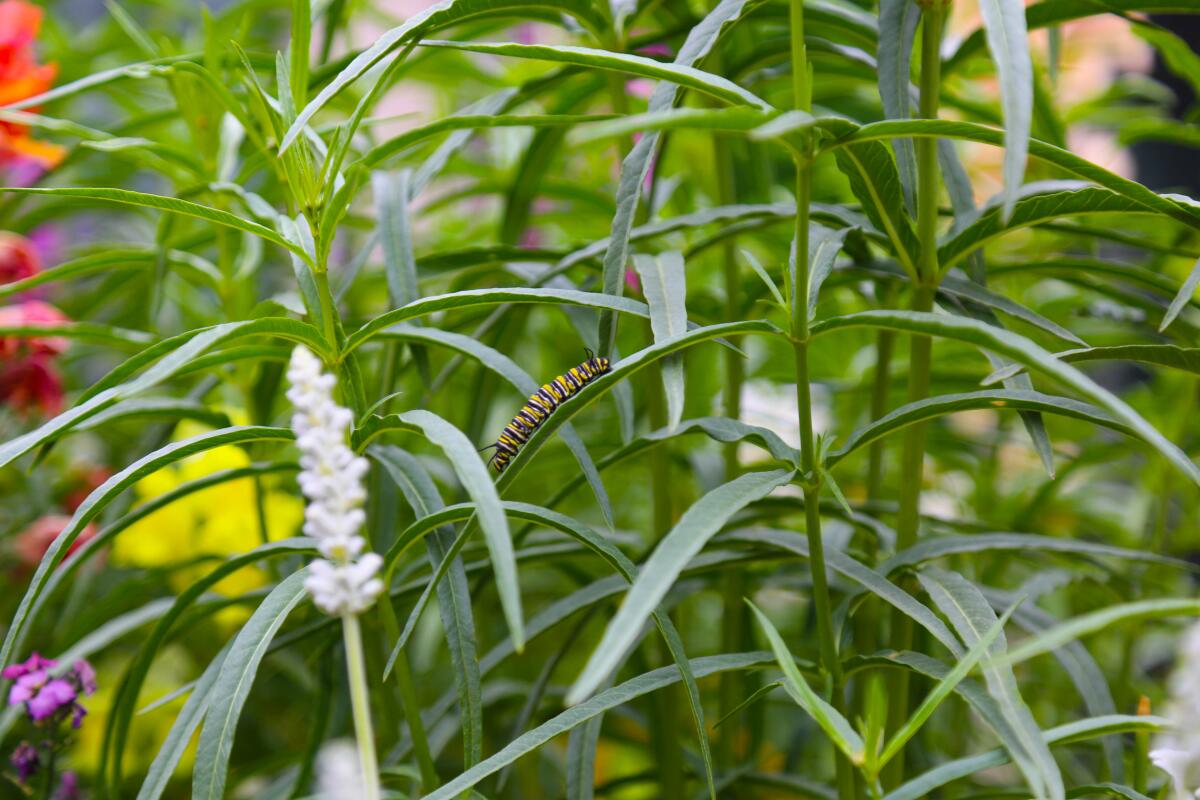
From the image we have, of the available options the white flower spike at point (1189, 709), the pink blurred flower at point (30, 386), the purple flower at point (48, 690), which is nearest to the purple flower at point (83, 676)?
the purple flower at point (48, 690)

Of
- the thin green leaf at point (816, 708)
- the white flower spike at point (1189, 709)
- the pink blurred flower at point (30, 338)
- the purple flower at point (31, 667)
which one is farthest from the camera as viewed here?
the pink blurred flower at point (30, 338)

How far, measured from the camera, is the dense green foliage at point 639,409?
41 centimetres

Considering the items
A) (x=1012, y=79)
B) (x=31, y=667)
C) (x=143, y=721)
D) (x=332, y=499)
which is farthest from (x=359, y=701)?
(x=143, y=721)

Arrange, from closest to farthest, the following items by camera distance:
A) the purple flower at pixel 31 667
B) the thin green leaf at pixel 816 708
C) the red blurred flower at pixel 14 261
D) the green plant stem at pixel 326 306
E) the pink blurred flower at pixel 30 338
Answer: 1. the thin green leaf at pixel 816 708
2. the green plant stem at pixel 326 306
3. the purple flower at pixel 31 667
4. the pink blurred flower at pixel 30 338
5. the red blurred flower at pixel 14 261

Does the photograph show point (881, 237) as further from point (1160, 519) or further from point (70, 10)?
point (70, 10)

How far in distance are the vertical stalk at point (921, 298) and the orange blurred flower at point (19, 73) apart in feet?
2.06

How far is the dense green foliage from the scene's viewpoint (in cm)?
41

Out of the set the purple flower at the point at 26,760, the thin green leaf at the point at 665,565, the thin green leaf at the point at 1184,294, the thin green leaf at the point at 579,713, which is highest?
the thin green leaf at the point at 1184,294

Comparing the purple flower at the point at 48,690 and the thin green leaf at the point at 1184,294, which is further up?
the thin green leaf at the point at 1184,294

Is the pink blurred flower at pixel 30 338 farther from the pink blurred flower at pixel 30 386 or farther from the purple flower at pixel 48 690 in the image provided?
the purple flower at pixel 48 690

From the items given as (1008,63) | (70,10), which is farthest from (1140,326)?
(70,10)

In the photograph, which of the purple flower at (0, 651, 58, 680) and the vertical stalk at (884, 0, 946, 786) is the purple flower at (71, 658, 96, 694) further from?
the vertical stalk at (884, 0, 946, 786)

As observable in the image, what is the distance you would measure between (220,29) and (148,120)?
21cm

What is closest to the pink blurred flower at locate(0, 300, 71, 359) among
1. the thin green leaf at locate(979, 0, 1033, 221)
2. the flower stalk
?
the flower stalk
